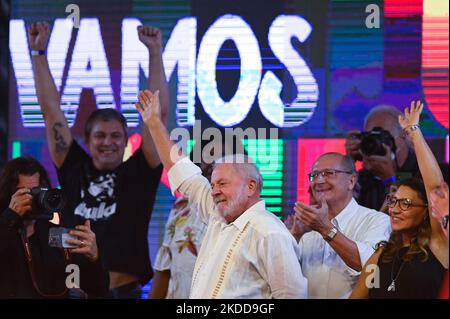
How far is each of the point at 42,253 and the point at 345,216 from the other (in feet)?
4.46

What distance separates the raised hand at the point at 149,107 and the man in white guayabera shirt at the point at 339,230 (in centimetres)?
71

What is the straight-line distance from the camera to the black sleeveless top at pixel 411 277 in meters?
4.04

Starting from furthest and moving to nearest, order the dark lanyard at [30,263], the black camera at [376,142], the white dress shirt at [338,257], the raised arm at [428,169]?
the black camera at [376,142] < the dark lanyard at [30,263] < the white dress shirt at [338,257] < the raised arm at [428,169]

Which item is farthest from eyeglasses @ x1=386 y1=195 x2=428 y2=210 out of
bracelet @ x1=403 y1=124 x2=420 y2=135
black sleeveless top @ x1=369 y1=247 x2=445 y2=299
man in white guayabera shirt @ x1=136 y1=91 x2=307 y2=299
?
man in white guayabera shirt @ x1=136 y1=91 x2=307 y2=299

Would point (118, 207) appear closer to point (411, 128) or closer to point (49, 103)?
point (49, 103)

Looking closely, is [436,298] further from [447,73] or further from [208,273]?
[447,73]

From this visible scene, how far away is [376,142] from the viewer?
4887 mm

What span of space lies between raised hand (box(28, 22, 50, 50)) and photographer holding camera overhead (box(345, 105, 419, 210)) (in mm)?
1605

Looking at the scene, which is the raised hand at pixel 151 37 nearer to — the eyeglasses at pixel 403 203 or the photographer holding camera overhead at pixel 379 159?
the photographer holding camera overhead at pixel 379 159

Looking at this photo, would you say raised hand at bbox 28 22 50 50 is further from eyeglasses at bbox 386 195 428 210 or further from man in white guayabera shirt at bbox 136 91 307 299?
eyeglasses at bbox 386 195 428 210

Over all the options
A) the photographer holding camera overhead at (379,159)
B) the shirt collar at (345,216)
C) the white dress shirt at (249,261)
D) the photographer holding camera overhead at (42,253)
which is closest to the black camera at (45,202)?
the photographer holding camera overhead at (42,253)
